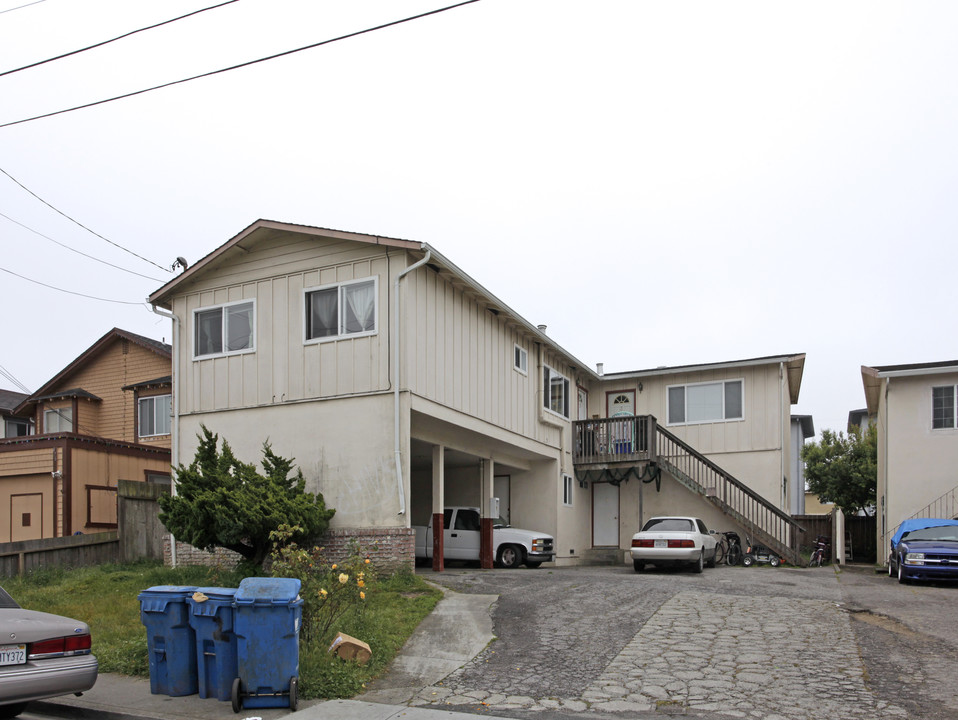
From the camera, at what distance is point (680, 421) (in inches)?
1048

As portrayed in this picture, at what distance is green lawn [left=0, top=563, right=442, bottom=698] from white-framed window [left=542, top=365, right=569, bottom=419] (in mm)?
9306

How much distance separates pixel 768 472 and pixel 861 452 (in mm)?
10297

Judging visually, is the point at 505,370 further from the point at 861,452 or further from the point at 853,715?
the point at 861,452

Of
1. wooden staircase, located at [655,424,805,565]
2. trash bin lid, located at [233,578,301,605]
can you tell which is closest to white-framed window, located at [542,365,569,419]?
wooden staircase, located at [655,424,805,565]

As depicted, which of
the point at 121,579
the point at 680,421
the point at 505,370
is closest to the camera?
the point at 121,579

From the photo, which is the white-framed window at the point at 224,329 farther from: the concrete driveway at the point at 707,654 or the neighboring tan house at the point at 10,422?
the neighboring tan house at the point at 10,422

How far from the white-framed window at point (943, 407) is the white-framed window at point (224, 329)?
16.9 m

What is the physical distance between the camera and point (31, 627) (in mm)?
7191

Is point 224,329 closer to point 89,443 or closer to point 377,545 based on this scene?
point 377,545

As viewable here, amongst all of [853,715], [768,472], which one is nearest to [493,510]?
[768,472]

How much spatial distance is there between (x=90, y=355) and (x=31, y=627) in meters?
24.1

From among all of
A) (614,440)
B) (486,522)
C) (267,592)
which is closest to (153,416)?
(486,522)

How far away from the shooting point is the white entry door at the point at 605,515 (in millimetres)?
26297

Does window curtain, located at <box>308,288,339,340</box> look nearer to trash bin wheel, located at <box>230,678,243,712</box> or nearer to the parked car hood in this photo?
trash bin wheel, located at <box>230,678,243,712</box>
